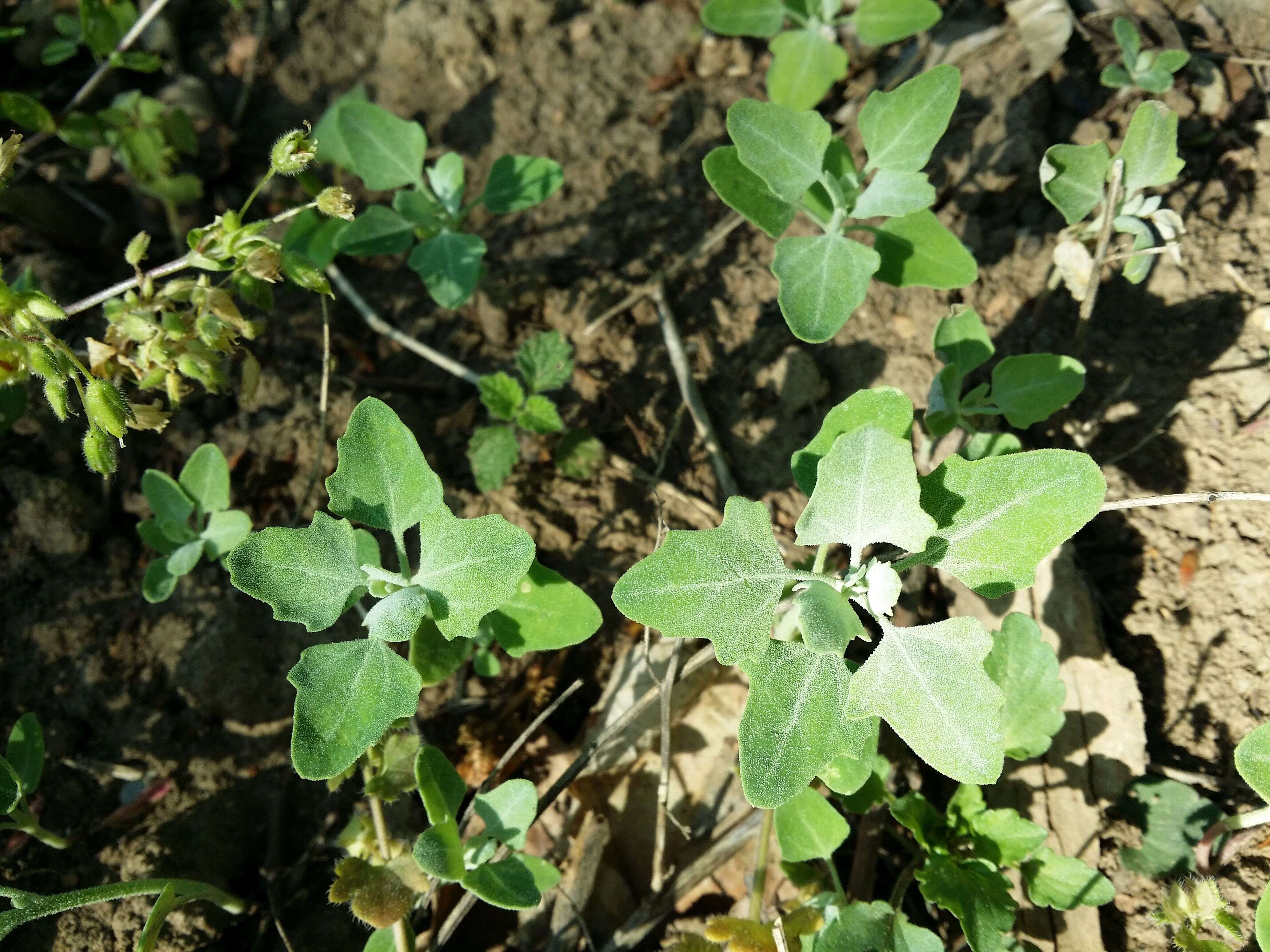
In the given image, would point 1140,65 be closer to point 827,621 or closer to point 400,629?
point 827,621

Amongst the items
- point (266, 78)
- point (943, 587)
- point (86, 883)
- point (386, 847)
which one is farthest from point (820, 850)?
point (266, 78)

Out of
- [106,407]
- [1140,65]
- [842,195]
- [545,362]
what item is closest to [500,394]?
[545,362]

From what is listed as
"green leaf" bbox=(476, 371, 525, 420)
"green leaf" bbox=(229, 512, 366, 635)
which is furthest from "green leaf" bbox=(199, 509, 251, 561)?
"green leaf" bbox=(476, 371, 525, 420)

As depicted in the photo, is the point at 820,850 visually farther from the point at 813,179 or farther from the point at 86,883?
the point at 86,883

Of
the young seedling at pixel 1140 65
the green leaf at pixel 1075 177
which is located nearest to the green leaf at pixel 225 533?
the green leaf at pixel 1075 177

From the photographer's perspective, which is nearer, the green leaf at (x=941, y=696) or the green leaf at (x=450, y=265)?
the green leaf at (x=941, y=696)

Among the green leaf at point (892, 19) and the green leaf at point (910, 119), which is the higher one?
the green leaf at point (892, 19)

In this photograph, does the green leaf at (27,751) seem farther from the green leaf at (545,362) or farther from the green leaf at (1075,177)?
the green leaf at (1075,177)
